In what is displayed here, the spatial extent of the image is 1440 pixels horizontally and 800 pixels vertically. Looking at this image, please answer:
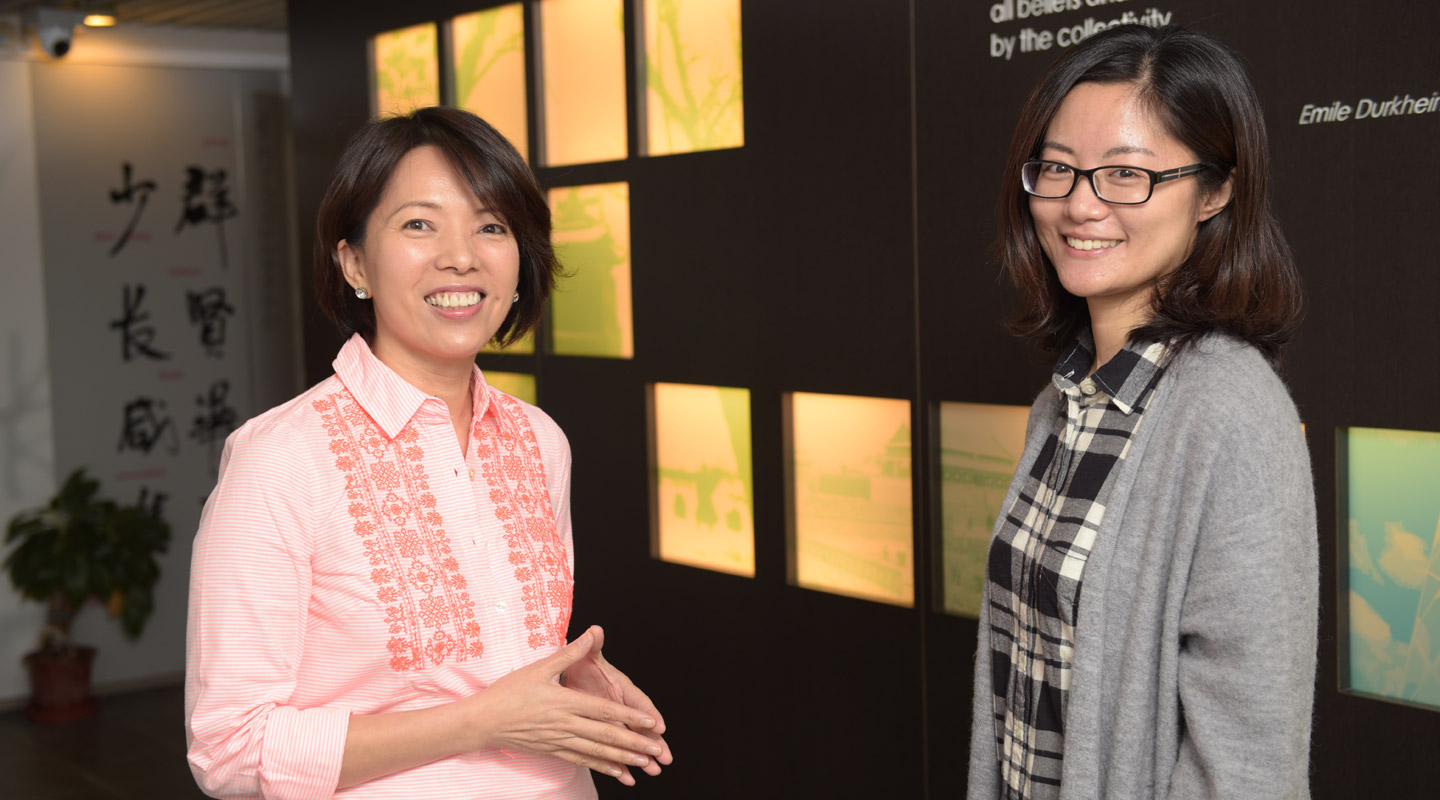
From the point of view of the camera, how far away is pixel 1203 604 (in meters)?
1.27

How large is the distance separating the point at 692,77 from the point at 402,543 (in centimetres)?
216

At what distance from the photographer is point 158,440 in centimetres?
585

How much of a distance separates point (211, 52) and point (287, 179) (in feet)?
2.24

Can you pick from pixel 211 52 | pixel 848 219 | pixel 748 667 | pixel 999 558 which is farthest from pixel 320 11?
pixel 999 558

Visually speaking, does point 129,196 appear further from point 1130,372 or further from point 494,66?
point 1130,372

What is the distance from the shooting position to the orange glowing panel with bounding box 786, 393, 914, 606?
295 cm

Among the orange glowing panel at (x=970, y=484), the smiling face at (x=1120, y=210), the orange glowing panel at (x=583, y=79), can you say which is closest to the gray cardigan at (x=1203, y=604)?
the smiling face at (x=1120, y=210)

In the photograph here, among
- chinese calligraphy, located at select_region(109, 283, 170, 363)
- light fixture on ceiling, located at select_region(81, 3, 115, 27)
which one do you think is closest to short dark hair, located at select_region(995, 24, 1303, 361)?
light fixture on ceiling, located at select_region(81, 3, 115, 27)

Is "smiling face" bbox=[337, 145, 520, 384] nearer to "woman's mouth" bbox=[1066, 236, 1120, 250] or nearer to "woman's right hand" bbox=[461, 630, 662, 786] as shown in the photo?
"woman's right hand" bbox=[461, 630, 662, 786]

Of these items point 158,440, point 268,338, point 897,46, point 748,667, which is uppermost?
point 897,46

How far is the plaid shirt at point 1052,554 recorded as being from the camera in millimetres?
1413

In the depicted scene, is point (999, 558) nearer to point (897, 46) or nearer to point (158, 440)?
point (897, 46)

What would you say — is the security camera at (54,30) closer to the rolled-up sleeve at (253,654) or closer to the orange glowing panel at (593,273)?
the orange glowing panel at (593,273)

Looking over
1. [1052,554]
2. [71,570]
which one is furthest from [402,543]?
[71,570]
